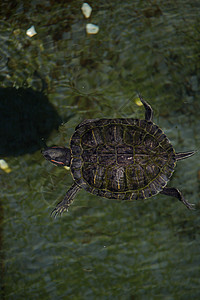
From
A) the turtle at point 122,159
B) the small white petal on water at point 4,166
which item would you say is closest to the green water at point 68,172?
the small white petal on water at point 4,166

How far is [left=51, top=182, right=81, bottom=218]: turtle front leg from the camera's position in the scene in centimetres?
411

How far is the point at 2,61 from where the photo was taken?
15.2 ft

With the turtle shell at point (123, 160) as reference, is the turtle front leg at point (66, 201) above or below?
below

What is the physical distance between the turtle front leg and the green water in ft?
0.38

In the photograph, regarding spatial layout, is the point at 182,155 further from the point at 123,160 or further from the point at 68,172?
the point at 68,172

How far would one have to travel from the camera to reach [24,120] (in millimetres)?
4504

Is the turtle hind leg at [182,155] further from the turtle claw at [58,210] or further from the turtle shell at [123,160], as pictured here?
the turtle claw at [58,210]

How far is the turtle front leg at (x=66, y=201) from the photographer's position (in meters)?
4.11

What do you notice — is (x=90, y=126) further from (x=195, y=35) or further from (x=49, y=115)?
(x=195, y=35)

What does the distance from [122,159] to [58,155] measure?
1.11m

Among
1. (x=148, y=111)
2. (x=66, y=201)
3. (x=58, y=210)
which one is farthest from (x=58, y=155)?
(x=148, y=111)

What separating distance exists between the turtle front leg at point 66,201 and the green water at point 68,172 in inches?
4.6

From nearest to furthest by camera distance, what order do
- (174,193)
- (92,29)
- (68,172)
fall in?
(174,193), (68,172), (92,29)

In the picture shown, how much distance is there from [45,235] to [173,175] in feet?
7.88
